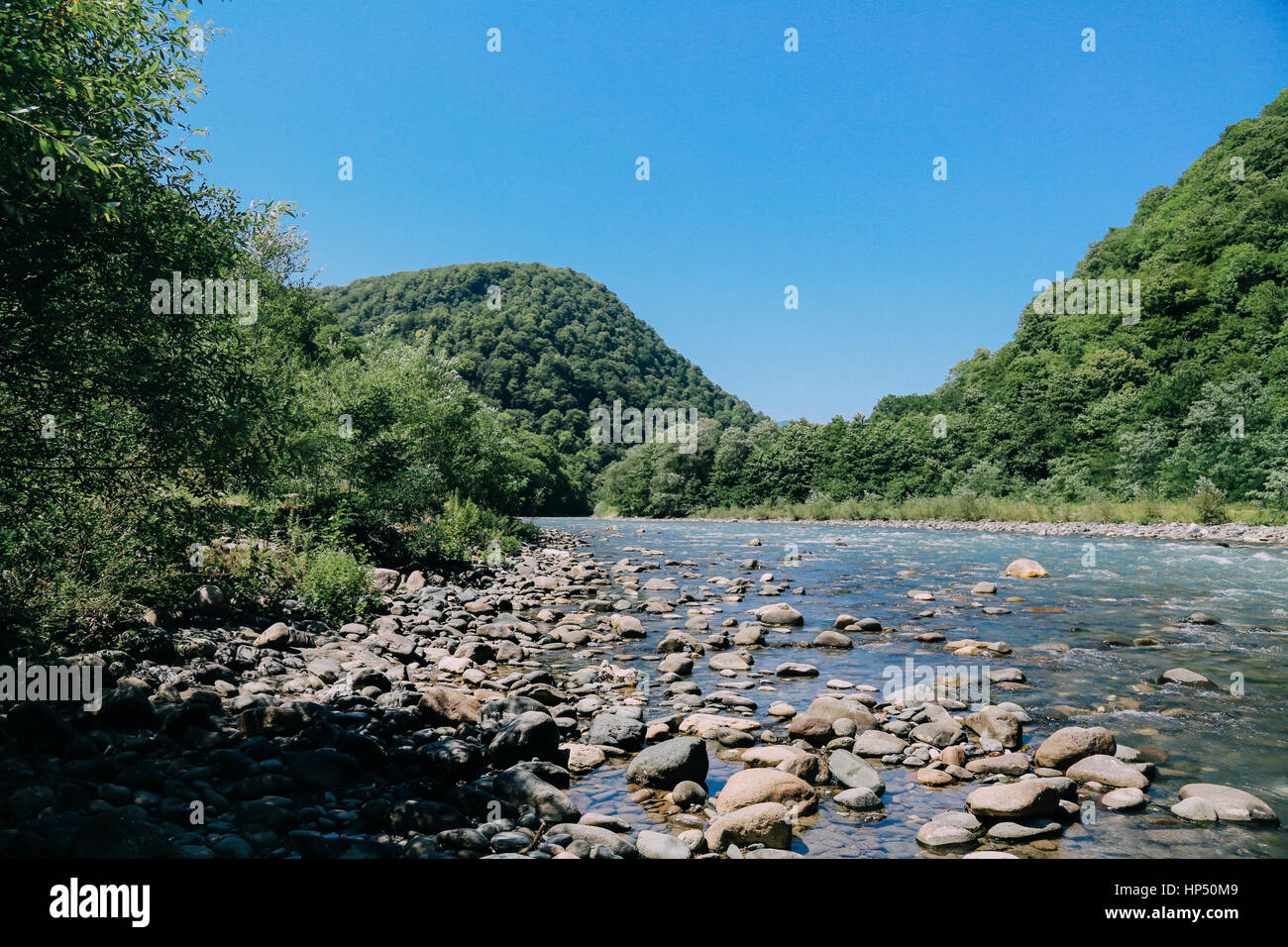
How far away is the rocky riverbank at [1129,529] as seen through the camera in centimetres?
3306

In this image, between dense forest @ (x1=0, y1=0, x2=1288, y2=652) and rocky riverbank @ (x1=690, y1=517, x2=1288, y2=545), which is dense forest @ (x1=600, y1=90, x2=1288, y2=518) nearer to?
dense forest @ (x1=0, y1=0, x2=1288, y2=652)

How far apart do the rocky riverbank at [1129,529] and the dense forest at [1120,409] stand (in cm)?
242

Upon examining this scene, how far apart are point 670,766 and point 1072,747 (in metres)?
4.57

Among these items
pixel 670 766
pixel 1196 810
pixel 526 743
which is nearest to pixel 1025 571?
pixel 1196 810

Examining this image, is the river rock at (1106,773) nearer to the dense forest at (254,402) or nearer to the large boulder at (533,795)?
the large boulder at (533,795)

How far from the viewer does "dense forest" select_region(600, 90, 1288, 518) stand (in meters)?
45.8

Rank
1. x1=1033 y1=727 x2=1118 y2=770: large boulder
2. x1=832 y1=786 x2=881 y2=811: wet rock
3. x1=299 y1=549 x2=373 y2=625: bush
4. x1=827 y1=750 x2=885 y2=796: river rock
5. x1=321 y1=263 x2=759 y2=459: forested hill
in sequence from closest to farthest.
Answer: x1=832 y1=786 x2=881 y2=811: wet rock
x1=827 y1=750 x2=885 y2=796: river rock
x1=1033 y1=727 x2=1118 y2=770: large boulder
x1=299 y1=549 x2=373 y2=625: bush
x1=321 y1=263 x2=759 y2=459: forested hill

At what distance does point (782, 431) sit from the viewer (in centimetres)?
9038

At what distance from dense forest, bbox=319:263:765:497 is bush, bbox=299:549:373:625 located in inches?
3772

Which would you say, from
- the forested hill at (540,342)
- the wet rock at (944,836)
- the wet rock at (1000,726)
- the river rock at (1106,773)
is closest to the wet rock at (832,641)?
the wet rock at (1000,726)

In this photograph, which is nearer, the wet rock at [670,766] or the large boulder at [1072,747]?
the wet rock at [670,766]

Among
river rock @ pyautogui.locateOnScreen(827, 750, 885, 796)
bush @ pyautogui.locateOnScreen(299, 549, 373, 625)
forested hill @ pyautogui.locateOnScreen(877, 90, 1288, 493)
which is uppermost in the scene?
forested hill @ pyautogui.locateOnScreen(877, 90, 1288, 493)

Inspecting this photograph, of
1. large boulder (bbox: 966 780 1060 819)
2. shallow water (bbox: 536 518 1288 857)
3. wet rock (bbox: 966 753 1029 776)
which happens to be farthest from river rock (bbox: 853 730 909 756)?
large boulder (bbox: 966 780 1060 819)
